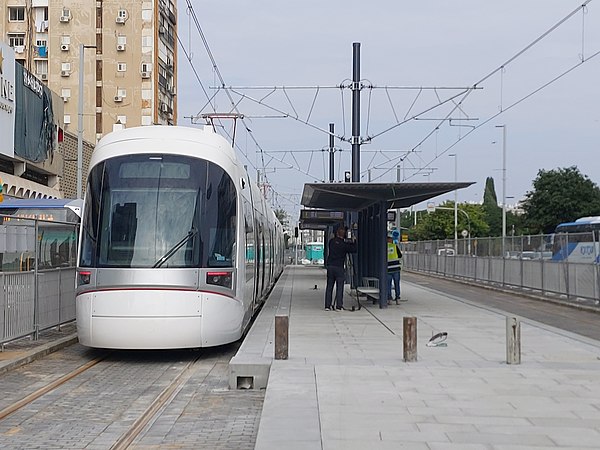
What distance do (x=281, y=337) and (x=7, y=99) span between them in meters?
29.8

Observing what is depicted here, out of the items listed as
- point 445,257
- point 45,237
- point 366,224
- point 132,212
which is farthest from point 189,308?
point 445,257

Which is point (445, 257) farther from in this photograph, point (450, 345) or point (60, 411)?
point (60, 411)

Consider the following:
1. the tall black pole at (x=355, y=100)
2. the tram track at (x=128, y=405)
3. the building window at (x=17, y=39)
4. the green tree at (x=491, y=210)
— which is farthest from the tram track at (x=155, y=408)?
the green tree at (x=491, y=210)

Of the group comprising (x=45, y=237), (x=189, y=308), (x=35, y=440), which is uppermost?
(x=45, y=237)

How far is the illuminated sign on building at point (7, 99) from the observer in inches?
1442

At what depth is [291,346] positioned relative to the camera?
12.9 m

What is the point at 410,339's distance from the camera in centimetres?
1130

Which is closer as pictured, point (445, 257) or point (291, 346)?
point (291, 346)

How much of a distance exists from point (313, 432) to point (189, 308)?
17.4 feet

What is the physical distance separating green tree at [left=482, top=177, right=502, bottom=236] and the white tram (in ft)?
304

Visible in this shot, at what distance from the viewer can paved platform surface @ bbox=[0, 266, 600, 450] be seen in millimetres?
7168

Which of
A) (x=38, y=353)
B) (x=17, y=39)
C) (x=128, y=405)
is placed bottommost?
(x=128, y=405)

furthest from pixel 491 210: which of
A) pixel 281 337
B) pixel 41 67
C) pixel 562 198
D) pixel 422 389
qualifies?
pixel 422 389

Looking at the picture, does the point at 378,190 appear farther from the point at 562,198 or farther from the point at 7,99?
the point at 562,198
